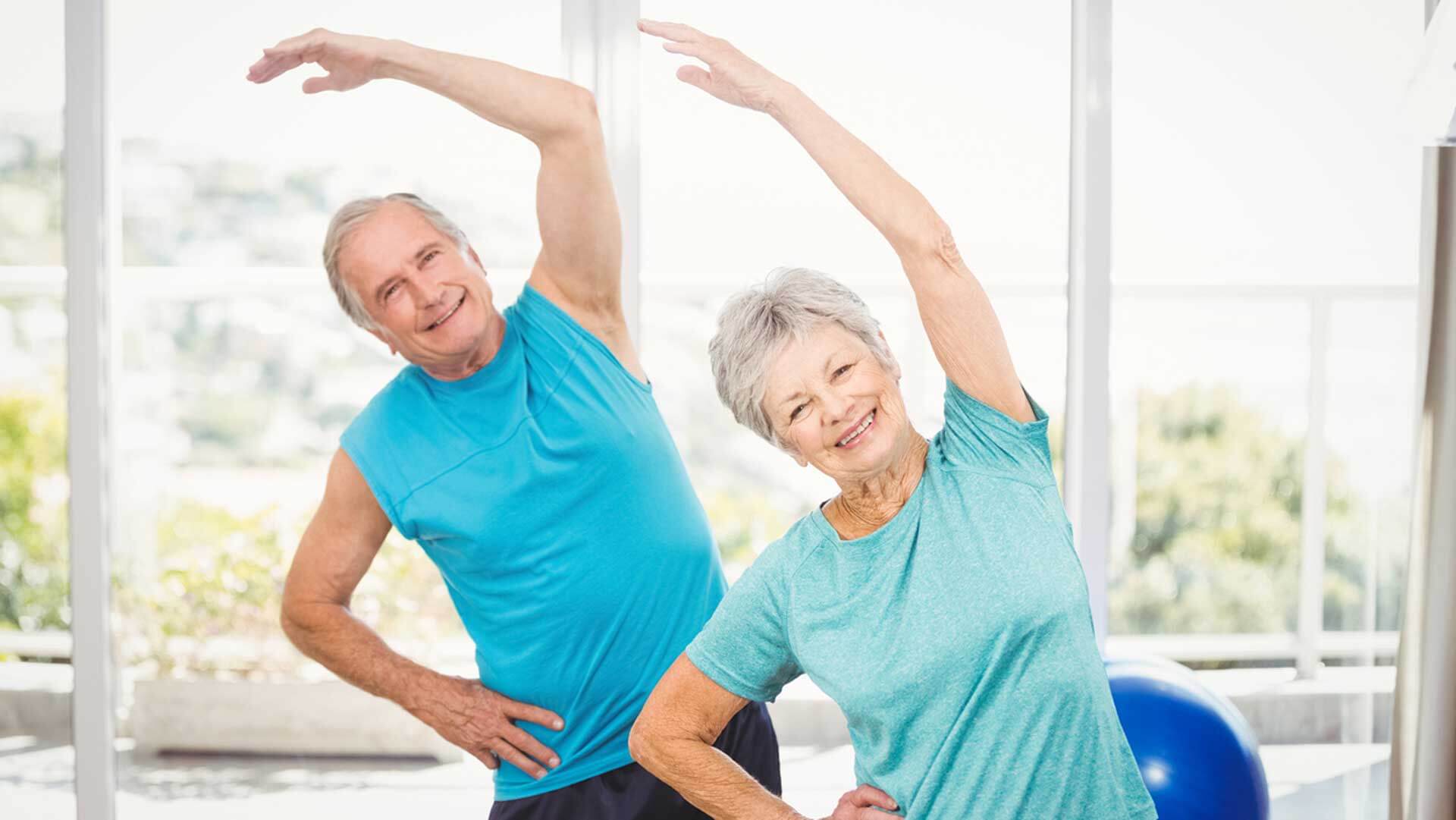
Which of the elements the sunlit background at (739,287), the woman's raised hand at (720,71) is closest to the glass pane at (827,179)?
the sunlit background at (739,287)

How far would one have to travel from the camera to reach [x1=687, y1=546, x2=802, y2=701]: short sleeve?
1.41m

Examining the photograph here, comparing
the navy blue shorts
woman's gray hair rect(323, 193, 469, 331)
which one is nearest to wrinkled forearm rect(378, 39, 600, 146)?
woman's gray hair rect(323, 193, 469, 331)

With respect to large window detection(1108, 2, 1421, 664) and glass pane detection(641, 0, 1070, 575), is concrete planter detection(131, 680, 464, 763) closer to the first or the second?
glass pane detection(641, 0, 1070, 575)

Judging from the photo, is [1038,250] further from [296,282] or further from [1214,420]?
[296,282]

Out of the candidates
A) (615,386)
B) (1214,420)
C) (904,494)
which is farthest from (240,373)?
(1214,420)

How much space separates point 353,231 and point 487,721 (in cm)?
79

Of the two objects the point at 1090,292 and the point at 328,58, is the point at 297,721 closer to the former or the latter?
the point at 328,58

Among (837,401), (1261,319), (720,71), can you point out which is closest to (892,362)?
(837,401)

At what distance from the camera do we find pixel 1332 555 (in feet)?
8.42

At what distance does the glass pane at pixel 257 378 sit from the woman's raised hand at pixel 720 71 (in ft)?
3.25

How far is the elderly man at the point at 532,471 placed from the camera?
1.67 metres

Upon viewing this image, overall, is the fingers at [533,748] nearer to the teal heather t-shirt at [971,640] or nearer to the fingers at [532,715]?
the fingers at [532,715]

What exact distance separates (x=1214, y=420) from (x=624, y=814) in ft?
5.29

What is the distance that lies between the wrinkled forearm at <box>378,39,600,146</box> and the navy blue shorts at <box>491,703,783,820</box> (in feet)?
3.17
